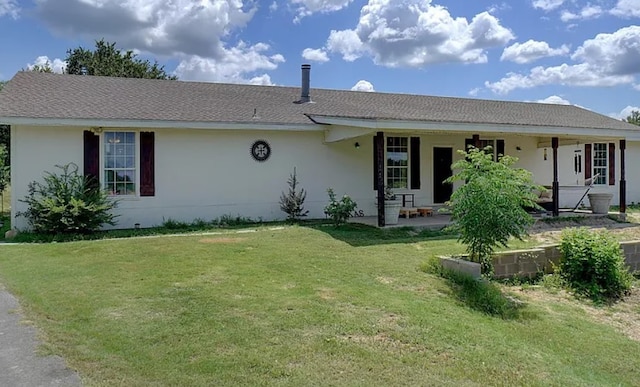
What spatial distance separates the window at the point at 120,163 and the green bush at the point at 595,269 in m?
9.58

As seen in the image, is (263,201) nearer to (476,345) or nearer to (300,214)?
(300,214)

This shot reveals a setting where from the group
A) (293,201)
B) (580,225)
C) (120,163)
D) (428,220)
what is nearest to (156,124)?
(120,163)

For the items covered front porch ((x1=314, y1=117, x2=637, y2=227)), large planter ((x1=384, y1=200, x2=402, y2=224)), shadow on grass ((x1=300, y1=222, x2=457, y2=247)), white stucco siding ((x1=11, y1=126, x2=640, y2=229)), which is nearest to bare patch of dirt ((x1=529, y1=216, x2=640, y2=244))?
covered front porch ((x1=314, y1=117, x2=637, y2=227))

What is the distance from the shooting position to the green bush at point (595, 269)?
24.0ft

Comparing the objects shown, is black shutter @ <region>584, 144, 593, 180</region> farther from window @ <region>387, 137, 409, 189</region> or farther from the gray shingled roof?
window @ <region>387, 137, 409, 189</region>

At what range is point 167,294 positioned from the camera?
5680 millimetres

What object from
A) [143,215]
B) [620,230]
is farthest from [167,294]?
[620,230]

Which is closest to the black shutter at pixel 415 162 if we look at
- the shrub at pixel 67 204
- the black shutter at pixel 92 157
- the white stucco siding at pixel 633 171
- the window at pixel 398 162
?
the window at pixel 398 162

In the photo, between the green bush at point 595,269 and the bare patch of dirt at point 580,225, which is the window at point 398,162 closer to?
the bare patch of dirt at point 580,225

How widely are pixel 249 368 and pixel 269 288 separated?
2262mm

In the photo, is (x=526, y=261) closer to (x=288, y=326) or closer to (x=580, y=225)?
(x=288, y=326)

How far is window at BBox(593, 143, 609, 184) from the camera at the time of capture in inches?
707

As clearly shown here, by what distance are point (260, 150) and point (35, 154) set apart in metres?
5.28

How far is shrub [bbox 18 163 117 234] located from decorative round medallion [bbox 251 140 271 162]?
372 cm
